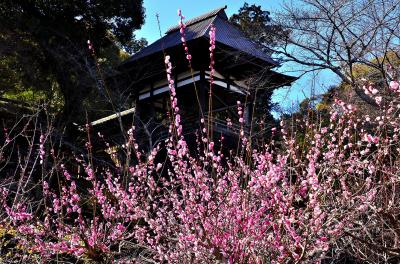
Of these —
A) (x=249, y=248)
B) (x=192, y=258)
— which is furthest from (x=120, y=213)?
(x=249, y=248)

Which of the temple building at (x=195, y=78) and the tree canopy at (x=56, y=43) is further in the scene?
the tree canopy at (x=56, y=43)

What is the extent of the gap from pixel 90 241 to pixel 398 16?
→ 5.73 metres

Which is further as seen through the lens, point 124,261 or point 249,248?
point 124,261

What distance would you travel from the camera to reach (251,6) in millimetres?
19344

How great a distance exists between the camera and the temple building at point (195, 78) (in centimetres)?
1033

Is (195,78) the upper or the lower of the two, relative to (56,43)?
lower

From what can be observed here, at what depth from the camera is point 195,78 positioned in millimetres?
10930

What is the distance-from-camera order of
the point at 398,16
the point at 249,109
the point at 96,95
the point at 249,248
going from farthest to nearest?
1. the point at 249,109
2. the point at 96,95
3. the point at 398,16
4. the point at 249,248

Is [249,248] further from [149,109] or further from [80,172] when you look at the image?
[149,109]

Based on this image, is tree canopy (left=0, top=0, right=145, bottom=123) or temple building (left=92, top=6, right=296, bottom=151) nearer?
temple building (left=92, top=6, right=296, bottom=151)

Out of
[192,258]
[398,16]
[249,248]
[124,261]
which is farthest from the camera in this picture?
[398,16]

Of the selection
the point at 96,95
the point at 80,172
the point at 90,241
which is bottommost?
the point at 90,241

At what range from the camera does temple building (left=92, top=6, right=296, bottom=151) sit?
1033 cm

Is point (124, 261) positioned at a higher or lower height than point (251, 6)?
lower
